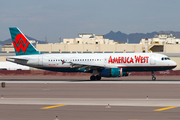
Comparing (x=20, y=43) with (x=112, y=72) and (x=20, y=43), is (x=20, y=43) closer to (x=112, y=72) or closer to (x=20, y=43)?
(x=20, y=43)

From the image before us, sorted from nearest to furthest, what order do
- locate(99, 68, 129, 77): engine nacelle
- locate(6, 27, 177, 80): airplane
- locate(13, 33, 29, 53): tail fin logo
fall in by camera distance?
locate(99, 68, 129, 77): engine nacelle → locate(6, 27, 177, 80): airplane → locate(13, 33, 29, 53): tail fin logo

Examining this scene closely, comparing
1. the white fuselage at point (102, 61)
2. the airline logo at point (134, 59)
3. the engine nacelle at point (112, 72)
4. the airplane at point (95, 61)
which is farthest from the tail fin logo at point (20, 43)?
the airline logo at point (134, 59)

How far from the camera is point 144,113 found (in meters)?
17.7

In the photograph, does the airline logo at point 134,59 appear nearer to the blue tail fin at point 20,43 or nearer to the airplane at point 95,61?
the airplane at point 95,61

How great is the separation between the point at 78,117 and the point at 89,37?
13147 centimetres

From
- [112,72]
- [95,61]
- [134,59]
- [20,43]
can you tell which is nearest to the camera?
[112,72]

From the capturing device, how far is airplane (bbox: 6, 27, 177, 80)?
46.6 m

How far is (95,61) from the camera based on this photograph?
1913 inches

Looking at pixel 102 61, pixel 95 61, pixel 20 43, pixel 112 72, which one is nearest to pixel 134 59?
pixel 112 72

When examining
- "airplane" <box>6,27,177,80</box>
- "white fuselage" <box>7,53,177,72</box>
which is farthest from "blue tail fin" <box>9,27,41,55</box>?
"white fuselage" <box>7,53,177,72</box>

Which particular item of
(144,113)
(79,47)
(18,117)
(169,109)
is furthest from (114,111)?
(79,47)

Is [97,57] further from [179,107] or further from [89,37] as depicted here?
[89,37]

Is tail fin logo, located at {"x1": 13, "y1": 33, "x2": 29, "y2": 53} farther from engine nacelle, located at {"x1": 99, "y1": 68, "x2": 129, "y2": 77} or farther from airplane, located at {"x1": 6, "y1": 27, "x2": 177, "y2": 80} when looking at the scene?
engine nacelle, located at {"x1": 99, "y1": 68, "x2": 129, "y2": 77}

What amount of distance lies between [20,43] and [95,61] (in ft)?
47.9
